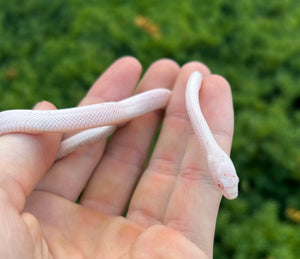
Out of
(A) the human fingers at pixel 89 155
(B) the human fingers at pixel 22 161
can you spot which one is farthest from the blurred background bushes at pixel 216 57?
(B) the human fingers at pixel 22 161

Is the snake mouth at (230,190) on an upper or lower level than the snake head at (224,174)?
lower

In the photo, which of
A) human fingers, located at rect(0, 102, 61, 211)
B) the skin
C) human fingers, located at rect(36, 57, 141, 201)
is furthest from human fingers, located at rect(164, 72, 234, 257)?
human fingers, located at rect(0, 102, 61, 211)

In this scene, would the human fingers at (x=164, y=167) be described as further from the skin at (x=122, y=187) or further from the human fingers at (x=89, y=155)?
the human fingers at (x=89, y=155)

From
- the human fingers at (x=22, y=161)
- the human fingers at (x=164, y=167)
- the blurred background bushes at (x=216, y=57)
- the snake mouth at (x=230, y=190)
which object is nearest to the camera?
the human fingers at (x=22, y=161)

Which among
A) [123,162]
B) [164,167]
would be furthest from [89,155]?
[164,167]

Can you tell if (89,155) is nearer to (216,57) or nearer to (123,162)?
(123,162)

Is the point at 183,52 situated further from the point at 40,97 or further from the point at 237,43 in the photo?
the point at 40,97
